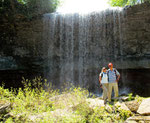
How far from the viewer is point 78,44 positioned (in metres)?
13.2

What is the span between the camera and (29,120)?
3.69m

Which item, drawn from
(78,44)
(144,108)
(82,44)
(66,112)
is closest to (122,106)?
(144,108)

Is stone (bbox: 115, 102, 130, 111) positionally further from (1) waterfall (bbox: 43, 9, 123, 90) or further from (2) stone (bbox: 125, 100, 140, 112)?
(1) waterfall (bbox: 43, 9, 123, 90)

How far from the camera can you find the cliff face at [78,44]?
38.2 feet

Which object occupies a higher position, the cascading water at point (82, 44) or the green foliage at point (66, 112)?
the cascading water at point (82, 44)

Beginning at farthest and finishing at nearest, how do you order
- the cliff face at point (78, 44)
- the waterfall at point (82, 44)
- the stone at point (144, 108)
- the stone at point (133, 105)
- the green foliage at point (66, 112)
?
the waterfall at point (82, 44)
the cliff face at point (78, 44)
the stone at point (133, 105)
the stone at point (144, 108)
the green foliage at point (66, 112)

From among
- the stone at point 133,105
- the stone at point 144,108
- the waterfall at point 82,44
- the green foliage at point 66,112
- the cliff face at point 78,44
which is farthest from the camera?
the waterfall at point 82,44

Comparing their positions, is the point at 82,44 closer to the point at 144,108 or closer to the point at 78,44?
the point at 78,44

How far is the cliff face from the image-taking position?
11656 mm

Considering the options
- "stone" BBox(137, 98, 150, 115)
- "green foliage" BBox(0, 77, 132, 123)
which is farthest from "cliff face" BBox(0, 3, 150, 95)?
"green foliage" BBox(0, 77, 132, 123)

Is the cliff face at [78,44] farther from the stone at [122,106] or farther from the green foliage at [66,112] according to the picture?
the green foliage at [66,112]

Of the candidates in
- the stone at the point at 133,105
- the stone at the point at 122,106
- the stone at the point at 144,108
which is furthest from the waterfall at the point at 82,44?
the stone at the point at 144,108

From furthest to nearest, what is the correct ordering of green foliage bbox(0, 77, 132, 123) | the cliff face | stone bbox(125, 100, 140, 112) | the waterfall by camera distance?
1. the waterfall
2. the cliff face
3. stone bbox(125, 100, 140, 112)
4. green foliage bbox(0, 77, 132, 123)

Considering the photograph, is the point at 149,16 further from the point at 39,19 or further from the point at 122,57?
the point at 39,19
